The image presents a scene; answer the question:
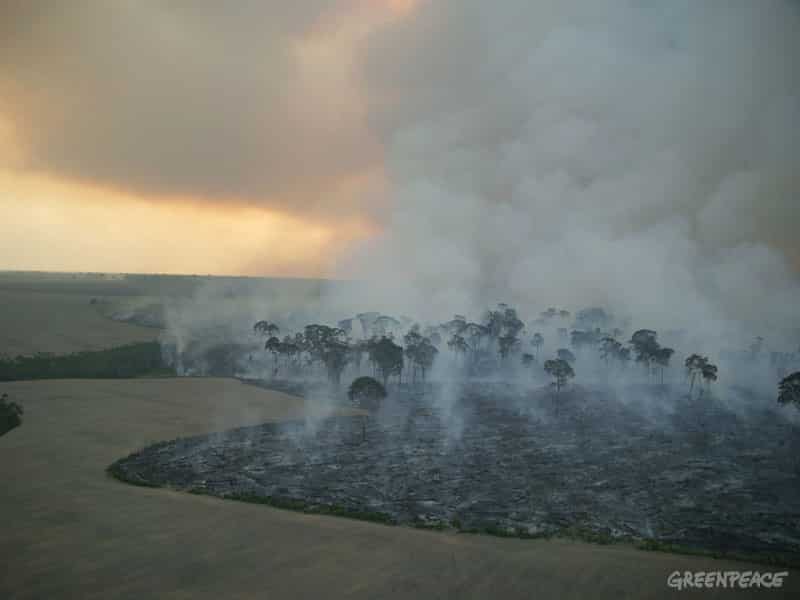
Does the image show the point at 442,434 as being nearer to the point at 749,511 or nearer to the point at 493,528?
the point at 493,528

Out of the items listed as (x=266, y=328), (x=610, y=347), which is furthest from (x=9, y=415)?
(x=610, y=347)

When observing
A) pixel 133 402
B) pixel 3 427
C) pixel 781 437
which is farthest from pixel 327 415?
pixel 781 437

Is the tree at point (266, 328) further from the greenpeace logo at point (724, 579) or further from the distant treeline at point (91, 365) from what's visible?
the greenpeace logo at point (724, 579)

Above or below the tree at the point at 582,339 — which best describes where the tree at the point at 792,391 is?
below

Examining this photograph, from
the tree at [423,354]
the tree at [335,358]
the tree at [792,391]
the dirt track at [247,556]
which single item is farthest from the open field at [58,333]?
the tree at [792,391]

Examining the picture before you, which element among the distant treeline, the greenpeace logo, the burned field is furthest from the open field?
the greenpeace logo

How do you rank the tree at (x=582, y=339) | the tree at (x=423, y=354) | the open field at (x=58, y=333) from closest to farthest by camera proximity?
the tree at (x=423, y=354), the open field at (x=58, y=333), the tree at (x=582, y=339)
